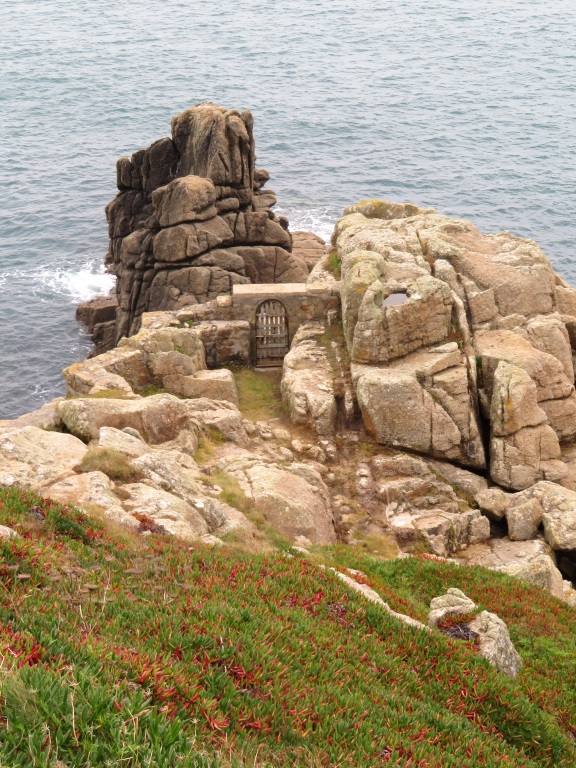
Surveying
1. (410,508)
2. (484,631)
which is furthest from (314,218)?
(484,631)

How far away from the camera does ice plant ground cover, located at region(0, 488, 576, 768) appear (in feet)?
26.5

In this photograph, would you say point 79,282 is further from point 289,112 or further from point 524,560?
point 289,112

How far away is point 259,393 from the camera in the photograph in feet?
115

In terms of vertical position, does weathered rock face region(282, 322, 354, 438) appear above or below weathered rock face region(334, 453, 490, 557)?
above

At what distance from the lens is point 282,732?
983 cm

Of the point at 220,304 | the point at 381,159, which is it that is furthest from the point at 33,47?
the point at 220,304

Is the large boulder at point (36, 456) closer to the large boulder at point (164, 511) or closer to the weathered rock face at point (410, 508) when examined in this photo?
the large boulder at point (164, 511)

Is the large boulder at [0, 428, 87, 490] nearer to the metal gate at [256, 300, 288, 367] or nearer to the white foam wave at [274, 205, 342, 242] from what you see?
the metal gate at [256, 300, 288, 367]

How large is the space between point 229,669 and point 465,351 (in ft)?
79.2

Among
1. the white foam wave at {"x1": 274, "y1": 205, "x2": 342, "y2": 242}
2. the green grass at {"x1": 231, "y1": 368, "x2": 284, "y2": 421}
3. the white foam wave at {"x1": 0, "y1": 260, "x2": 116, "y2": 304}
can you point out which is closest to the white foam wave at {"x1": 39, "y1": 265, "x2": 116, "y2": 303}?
the white foam wave at {"x1": 0, "y1": 260, "x2": 116, "y2": 304}

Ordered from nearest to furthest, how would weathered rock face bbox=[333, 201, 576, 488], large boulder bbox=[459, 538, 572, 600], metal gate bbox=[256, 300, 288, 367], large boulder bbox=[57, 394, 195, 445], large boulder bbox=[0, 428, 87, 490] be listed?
large boulder bbox=[0, 428, 87, 490] → large boulder bbox=[459, 538, 572, 600] → large boulder bbox=[57, 394, 195, 445] → weathered rock face bbox=[333, 201, 576, 488] → metal gate bbox=[256, 300, 288, 367]

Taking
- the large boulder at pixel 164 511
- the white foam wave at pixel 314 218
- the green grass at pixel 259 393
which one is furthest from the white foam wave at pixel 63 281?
the large boulder at pixel 164 511

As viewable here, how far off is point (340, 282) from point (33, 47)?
5255 inches

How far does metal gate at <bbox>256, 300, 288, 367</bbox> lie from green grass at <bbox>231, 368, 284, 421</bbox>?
0.83 metres
